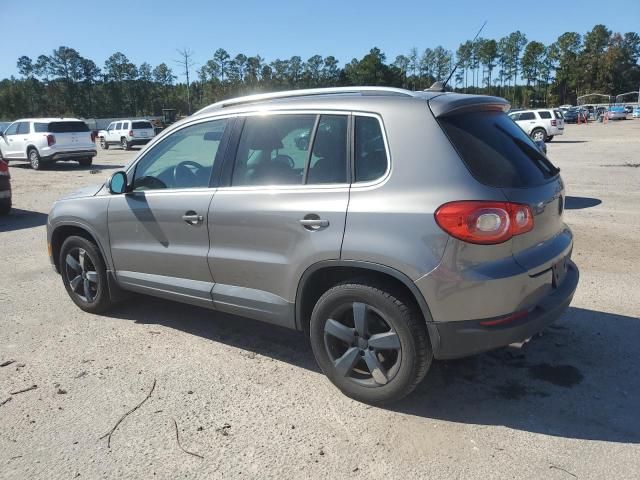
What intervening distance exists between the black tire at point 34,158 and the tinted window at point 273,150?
62.6 feet

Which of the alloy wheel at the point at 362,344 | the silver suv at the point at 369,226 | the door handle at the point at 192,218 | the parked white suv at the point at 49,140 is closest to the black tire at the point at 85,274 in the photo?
the silver suv at the point at 369,226

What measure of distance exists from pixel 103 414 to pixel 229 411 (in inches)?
31.1

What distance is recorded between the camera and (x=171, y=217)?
402 centimetres

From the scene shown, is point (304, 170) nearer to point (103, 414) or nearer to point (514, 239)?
point (514, 239)

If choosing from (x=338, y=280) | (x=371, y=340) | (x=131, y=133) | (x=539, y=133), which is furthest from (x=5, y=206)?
(x=539, y=133)

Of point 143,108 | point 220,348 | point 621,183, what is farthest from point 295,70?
point 220,348

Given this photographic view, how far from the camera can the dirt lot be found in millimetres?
2736

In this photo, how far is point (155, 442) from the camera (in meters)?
2.96

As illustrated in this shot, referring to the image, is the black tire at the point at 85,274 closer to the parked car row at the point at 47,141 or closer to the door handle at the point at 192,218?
the door handle at the point at 192,218

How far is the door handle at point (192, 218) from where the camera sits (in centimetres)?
383

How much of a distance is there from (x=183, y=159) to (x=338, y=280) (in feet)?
5.80

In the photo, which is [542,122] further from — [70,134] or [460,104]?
[460,104]

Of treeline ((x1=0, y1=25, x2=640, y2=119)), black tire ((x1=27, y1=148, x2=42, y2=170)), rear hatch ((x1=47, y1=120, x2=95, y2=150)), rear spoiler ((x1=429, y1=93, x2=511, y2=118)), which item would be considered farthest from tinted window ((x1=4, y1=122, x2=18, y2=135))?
treeline ((x1=0, y1=25, x2=640, y2=119))

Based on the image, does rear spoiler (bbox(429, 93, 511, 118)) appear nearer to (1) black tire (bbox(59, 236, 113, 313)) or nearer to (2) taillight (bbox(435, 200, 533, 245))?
(2) taillight (bbox(435, 200, 533, 245))
